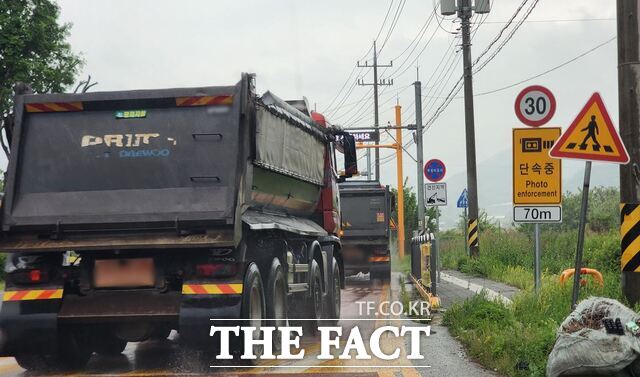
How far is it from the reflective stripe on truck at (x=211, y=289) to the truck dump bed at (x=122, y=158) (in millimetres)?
639

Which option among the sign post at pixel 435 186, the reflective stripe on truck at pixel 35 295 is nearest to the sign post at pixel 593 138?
the reflective stripe on truck at pixel 35 295

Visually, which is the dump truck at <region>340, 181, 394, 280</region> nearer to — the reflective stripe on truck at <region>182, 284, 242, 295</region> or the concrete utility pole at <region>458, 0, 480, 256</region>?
the concrete utility pole at <region>458, 0, 480, 256</region>

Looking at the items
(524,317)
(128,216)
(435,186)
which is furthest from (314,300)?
(435,186)

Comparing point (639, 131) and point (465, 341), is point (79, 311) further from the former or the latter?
point (639, 131)

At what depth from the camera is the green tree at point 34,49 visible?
3055 cm

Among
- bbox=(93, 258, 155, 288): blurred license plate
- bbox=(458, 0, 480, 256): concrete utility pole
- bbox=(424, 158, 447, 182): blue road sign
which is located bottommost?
bbox=(93, 258, 155, 288): blurred license plate

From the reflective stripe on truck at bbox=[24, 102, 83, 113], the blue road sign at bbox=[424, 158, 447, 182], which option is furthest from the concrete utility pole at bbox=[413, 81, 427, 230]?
the reflective stripe on truck at bbox=[24, 102, 83, 113]

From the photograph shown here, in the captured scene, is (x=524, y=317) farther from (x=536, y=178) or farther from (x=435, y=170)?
(x=435, y=170)

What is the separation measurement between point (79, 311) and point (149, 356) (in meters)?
1.68

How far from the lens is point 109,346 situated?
30.2ft

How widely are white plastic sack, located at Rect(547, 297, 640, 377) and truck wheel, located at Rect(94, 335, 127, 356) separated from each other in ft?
16.2

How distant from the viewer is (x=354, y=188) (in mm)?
24094

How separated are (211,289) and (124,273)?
898 mm

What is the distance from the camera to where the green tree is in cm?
3055
